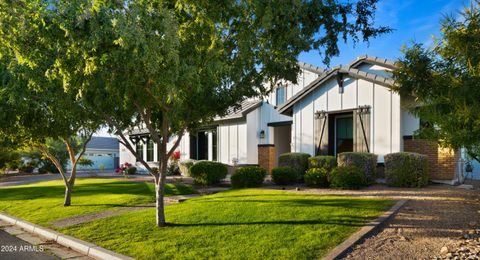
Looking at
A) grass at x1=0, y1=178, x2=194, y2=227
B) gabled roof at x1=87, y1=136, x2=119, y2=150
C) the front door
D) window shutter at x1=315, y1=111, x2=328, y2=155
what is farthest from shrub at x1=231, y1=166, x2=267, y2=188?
gabled roof at x1=87, y1=136, x2=119, y2=150

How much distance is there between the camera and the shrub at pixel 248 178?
45.8 ft

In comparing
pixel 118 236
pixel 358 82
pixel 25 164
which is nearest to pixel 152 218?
pixel 118 236

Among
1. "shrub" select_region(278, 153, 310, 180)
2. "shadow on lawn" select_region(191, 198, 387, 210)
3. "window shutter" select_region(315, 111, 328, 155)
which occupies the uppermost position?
"window shutter" select_region(315, 111, 328, 155)

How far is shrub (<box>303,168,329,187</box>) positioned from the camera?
12.8 meters

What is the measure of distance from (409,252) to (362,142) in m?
8.66

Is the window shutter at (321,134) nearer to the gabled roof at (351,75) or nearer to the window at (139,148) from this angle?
the gabled roof at (351,75)

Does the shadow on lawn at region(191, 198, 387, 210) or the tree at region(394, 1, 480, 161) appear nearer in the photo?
the tree at region(394, 1, 480, 161)

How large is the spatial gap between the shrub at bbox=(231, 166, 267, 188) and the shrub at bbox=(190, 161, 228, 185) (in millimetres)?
1921

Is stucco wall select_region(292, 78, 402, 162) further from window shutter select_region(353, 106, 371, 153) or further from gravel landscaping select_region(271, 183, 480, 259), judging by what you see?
gravel landscaping select_region(271, 183, 480, 259)

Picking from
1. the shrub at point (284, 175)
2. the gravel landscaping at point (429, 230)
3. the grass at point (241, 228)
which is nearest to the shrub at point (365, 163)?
the shrub at point (284, 175)

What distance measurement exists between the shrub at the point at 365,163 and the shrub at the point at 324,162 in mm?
638

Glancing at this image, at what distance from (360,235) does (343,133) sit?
9319 mm

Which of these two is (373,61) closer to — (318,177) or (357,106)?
(357,106)

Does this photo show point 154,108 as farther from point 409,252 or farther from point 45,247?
point 409,252
